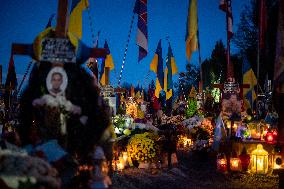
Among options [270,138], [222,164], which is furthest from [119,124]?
[270,138]

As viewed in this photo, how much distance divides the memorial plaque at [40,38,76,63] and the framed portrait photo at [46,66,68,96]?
0.22 meters

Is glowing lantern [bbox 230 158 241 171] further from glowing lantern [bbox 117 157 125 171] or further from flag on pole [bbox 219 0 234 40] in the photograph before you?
flag on pole [bbox 219 0 234 40]

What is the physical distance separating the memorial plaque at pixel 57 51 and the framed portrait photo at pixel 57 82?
22 centimetres

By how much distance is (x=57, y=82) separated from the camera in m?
6.86

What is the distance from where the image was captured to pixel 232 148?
49.4ft

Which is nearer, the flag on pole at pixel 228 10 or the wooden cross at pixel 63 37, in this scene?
the wooden cross at pixel 63 37

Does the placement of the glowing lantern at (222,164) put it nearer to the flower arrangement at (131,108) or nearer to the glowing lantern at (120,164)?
the glowing lantern at (120,164)

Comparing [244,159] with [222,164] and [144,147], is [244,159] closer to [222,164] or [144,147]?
[222,164]

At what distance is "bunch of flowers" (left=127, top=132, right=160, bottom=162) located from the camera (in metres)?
14.9

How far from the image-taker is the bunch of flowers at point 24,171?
4855 millimetres

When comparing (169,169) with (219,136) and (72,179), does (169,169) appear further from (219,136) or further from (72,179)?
(72,179)

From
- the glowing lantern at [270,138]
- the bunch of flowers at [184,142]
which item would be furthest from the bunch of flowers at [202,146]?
the bunch of flowers at [184,142]

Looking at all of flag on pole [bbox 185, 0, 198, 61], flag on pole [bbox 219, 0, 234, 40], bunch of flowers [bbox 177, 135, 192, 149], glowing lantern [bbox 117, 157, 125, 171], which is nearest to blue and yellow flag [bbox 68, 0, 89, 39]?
glowing lantern [bbox 117, 157, 125, 171]

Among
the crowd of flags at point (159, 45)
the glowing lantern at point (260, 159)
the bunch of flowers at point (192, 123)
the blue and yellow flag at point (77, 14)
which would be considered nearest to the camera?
the blue and yellow flag at point (77, 14)
